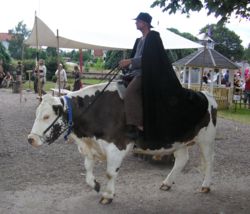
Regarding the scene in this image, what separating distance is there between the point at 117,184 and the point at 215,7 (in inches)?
121

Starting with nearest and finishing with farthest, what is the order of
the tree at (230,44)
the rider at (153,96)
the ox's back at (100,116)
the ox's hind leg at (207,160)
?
the rider at (153,96) → the ox's back at (100,116) → the ox's hind leg at (207,160) → the tree at (230,44)

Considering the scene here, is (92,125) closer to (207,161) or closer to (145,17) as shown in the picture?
(145,17)

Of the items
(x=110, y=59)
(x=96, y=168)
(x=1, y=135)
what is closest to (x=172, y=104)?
(x=96, y=168)

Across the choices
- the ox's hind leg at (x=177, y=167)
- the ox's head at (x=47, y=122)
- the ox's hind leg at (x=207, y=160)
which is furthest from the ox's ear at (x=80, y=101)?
the ox's hind leg at (x=207, y=160)

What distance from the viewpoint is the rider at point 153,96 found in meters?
5.69

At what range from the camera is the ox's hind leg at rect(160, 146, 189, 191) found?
6691 mm

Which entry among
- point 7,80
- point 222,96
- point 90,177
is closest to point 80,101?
point 90,177

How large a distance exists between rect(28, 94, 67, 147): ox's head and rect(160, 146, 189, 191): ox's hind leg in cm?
193

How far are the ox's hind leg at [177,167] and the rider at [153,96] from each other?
2.01 feet

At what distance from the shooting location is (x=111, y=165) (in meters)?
5.79

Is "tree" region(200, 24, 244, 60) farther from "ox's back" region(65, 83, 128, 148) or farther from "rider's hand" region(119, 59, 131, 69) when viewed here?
"ox's back" region(65, 83, 128, 148)

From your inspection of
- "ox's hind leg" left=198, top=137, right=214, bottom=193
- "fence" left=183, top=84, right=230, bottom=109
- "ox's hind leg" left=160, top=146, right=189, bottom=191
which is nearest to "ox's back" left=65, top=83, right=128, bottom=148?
"ox's hind leg" left=160, top=146, right=189, bottom=191

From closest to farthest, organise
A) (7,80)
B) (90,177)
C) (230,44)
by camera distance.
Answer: (90,177), (7,80), (230,44)

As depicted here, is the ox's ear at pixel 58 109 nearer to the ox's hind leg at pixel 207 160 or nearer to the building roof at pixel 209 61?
the ox's hind leg at pixel 207 160
